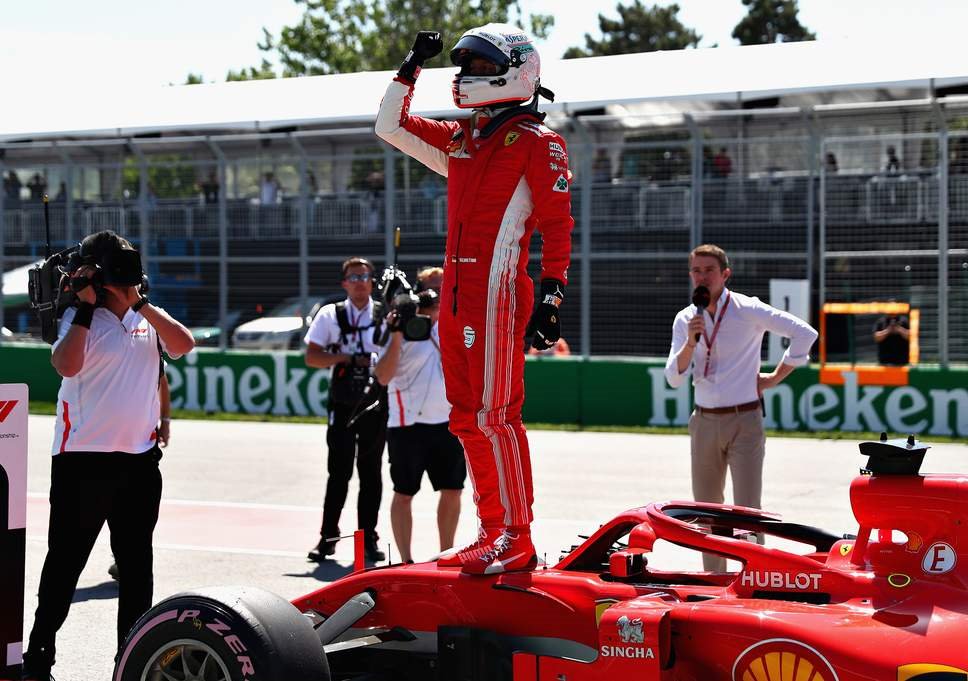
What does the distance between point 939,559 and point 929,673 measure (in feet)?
1.52

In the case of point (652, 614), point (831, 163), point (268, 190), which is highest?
point (831, 163)

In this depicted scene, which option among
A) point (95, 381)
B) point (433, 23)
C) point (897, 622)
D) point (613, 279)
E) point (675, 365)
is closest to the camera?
point (897, 622)

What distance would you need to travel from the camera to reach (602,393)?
640 inches

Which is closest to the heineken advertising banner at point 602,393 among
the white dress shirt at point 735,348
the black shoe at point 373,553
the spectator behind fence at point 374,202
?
the spectator behind fence at point 374,202

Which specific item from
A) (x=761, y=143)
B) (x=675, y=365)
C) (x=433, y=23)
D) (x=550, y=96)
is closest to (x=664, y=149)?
(x=761, y=143)

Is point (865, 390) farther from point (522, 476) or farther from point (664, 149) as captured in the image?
point (522, 476)

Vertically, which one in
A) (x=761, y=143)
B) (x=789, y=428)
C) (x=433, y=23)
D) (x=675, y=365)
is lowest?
(x=789, y=428)

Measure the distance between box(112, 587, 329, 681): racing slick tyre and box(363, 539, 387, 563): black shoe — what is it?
401 cm

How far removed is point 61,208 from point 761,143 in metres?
9.96

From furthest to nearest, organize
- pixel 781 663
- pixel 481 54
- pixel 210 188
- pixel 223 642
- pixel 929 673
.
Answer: pixel 210 188 → pixel 481 54 → pixel 223 642 → pixel 781 663 → pixel 929 673

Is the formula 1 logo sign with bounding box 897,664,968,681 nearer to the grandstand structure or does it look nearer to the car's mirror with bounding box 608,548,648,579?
the car's mirror with bounding box 608,548,648,579

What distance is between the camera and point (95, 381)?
5559mm

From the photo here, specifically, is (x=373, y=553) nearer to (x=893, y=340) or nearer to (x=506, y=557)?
(x=506, y=557)

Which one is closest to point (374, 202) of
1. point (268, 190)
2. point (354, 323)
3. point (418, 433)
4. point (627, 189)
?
point (268, 190)
